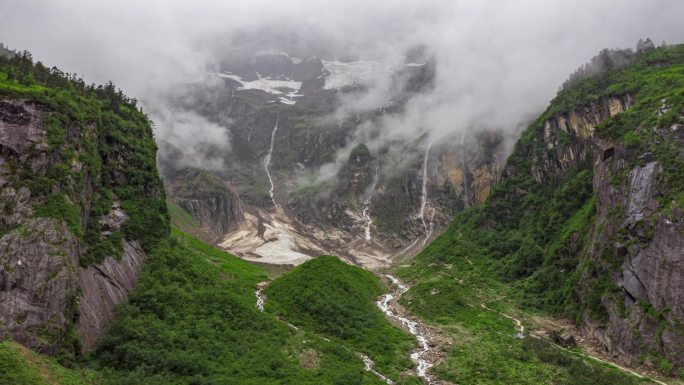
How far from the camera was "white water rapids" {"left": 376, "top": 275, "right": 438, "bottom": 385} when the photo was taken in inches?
2332

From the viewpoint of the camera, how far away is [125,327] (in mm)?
50875

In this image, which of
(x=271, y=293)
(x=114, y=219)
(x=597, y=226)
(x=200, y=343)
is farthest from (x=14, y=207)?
(x=597, y=226)

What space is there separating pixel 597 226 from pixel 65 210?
8367 cm

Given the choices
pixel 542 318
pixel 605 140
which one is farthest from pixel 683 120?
pixel 542 318

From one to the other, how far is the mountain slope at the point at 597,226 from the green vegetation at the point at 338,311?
13807 mm

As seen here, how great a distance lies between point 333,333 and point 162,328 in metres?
25.4

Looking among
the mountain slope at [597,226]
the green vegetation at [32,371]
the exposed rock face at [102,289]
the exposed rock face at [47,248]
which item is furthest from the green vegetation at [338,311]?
the green vegetation at [32,371]

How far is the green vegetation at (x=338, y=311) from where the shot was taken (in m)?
65.3

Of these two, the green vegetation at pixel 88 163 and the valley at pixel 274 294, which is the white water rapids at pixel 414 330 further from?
the green vegetation at pixel 88 163

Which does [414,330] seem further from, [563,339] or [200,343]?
[200,343]

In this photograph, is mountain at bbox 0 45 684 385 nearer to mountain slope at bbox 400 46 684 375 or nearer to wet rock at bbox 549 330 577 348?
wet rock at bbox 549 330 577 348

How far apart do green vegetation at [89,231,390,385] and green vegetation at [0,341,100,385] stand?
10.3 feet

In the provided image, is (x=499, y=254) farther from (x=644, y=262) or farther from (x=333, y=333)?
(x=333, y=333)

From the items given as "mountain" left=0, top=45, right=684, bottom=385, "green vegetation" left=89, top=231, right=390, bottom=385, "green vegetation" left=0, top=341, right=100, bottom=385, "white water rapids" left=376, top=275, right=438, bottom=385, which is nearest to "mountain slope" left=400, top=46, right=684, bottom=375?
"mountain" left=0, top=45, right=684, bottom=385
